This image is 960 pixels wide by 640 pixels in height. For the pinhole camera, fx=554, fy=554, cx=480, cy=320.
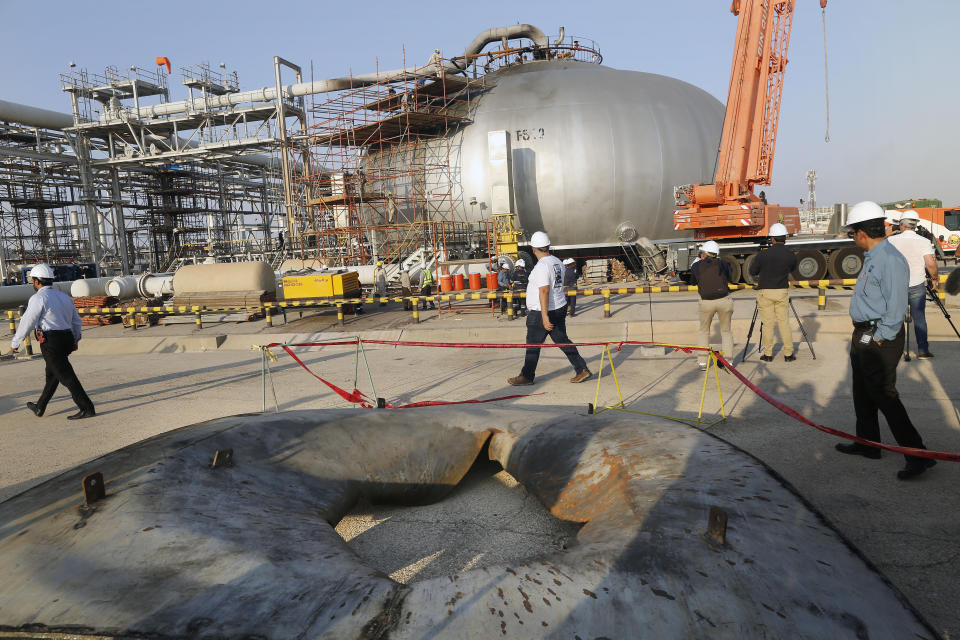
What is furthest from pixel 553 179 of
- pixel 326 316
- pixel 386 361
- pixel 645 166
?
pixel 386 361

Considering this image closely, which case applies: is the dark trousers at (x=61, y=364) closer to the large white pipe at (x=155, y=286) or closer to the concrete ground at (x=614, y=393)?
the concrete ground at (x=614, y=393)

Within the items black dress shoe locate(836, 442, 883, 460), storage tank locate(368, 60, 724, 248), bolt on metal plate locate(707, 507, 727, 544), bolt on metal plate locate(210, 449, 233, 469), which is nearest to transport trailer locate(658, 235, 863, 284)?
storage tank locate(368, 60, 724, 248)

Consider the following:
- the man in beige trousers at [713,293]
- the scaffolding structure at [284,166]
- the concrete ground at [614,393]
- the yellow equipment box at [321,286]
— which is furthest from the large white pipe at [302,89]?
the man in beige trousers at [713,293]

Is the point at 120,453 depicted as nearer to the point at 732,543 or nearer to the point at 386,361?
the point at 732,543

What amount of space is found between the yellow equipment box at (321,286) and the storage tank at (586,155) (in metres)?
9.73

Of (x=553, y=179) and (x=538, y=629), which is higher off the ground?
(x=553, y=179)

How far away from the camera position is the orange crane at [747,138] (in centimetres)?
1673

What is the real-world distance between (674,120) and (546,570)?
2500 centimetres

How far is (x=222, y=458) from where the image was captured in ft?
10.4

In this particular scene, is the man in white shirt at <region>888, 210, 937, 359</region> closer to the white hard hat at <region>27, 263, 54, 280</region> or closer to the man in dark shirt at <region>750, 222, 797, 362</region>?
the man in dark shirt at <region>750, 222, 797, 362</region>

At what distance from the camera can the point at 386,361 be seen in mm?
9492

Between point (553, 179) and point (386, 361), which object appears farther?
point (553, 179)

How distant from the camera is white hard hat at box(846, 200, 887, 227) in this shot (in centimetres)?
392

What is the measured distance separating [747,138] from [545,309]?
14099 millimetres
